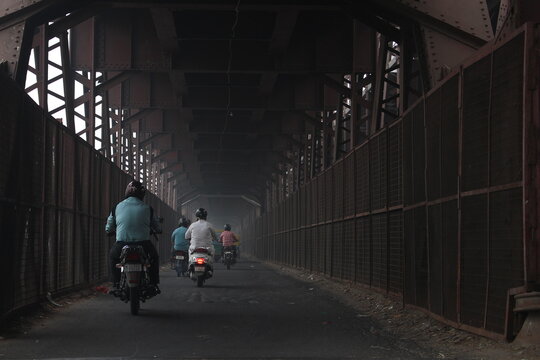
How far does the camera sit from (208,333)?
852 cm

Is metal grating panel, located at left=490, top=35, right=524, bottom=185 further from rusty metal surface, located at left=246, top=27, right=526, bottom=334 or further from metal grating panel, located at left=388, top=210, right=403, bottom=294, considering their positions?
metal grating panel, located at left=388, top=210, right=403, bottom=294

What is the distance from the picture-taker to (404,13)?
11.9 meters

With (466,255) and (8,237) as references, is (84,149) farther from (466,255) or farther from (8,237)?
(466,255)

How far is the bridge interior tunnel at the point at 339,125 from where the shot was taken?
698 cm

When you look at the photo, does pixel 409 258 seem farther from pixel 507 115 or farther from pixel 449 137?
pixel 507 115

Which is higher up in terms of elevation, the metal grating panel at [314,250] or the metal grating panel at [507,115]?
the metal grating panel at [507,115]

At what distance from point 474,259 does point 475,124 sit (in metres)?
1.31

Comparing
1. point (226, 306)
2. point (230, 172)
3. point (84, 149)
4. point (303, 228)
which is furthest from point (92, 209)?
point (230, 172)

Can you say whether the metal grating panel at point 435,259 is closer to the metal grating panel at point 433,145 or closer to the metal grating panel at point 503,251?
the metal grating panel at point 433,145

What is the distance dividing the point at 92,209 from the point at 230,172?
34.4 metres

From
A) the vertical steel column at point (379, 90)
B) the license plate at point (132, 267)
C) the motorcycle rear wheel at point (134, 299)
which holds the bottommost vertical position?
the motorcycle rear wheel at point (134, 299)

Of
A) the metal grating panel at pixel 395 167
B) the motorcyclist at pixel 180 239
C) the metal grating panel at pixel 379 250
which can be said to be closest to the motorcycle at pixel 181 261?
the motorcyclist at pixel 180 239

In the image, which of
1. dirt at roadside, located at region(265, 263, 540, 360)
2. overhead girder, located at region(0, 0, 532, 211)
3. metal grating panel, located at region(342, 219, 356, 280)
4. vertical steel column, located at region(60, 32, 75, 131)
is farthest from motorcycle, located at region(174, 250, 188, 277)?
dirt at roadside, located at region(265, 263, 540, 360)

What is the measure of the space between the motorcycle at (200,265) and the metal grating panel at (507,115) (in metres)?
10.8
